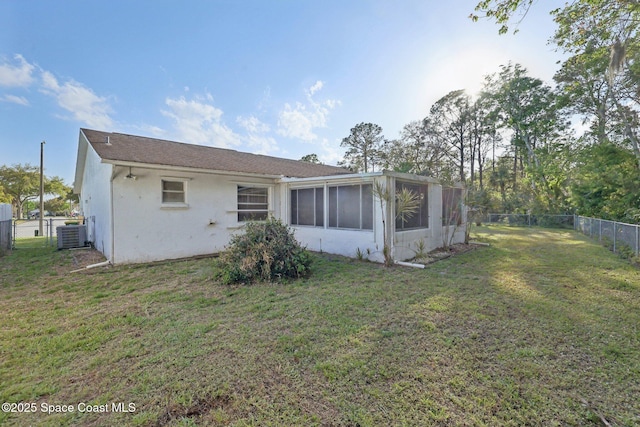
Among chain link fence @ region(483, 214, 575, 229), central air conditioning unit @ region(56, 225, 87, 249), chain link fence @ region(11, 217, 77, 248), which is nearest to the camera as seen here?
central air conditioning unit @ region(56, 225, 87, 249)

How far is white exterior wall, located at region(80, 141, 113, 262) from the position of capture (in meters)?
7.35

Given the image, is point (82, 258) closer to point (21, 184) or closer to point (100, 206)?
point (100, 206)

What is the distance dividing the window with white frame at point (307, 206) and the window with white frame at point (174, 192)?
3619mm

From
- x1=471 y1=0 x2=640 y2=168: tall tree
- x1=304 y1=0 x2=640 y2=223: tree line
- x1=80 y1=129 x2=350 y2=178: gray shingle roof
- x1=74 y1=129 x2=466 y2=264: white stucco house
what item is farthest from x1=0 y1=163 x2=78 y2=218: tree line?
x1=471 y1=0 x2=640 y2=168: tall tree

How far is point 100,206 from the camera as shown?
28.0ft

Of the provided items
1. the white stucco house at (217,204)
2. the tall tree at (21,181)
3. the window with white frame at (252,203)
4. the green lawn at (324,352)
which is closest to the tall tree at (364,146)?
the white stucco house at (217,204)

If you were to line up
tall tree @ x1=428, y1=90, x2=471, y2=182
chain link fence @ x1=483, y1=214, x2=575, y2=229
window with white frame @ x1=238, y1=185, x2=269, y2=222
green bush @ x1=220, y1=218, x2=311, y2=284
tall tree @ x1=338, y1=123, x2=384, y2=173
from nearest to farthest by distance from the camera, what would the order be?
1. green bush @ x1=220, y1=218, x2=311, y2=284
2. window with white frame @ x1=238, y1=185, x2=269, y2=222
3. chain link fence @ x1=483, y1=214, x2=575, y2=229
4. tall tree @ x1=428, y1=90, x2=471, y2=182
5. tall tree @ x1=338, y1=123, x2=384, y2=173

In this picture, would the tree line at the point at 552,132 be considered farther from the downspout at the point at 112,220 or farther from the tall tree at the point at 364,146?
the downspout at the point at 112,220

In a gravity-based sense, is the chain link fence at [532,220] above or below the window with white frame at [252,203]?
below

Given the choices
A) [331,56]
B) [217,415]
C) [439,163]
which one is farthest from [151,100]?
[439,163]

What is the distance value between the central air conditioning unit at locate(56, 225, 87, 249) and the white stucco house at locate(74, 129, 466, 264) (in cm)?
33

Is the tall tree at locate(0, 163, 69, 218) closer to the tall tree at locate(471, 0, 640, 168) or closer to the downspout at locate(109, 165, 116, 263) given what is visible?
the downspout at locate(109, 165, 116, 263)

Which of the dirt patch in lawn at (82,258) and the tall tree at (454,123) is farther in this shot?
the tall tree at (454,123)

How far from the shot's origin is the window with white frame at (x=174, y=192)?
7.82m
